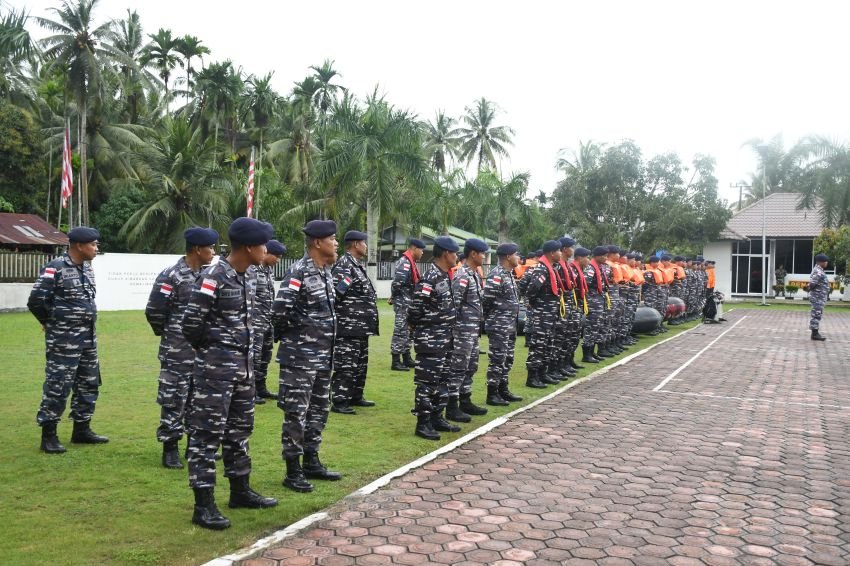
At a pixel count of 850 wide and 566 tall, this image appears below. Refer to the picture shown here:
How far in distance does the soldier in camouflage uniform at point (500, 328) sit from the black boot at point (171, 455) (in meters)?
3.97

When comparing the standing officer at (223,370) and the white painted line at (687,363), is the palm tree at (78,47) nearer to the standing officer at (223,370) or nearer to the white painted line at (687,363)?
the white painted line at (687,363)

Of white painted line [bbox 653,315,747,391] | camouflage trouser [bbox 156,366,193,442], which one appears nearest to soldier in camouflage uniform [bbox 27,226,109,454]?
camouflage trouser [bbox 156,366,193,442]

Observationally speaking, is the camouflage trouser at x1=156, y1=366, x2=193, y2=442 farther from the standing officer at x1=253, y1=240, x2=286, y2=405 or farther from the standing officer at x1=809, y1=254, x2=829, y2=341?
the standing officer at x1=809, y1=254, x2=829, y2=341

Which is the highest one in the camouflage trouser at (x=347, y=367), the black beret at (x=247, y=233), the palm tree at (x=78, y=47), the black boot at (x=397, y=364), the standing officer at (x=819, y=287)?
the palm tree at (x=78, y=47)

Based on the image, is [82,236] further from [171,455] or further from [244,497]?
[244,497]

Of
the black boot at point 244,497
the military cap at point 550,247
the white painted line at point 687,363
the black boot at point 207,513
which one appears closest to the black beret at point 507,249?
the military cap at point 550,247

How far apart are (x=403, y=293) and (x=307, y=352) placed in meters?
5.34

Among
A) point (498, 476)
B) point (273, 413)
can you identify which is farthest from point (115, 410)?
point (498, 476)

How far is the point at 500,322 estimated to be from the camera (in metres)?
9.33

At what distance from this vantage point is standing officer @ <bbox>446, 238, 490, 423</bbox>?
801 centimetres

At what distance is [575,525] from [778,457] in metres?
2.81

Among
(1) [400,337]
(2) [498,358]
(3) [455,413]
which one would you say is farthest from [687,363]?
(3) [455,413]

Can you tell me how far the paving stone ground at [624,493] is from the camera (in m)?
4.53

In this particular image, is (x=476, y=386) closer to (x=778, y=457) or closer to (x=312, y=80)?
(x=778, y=457)
